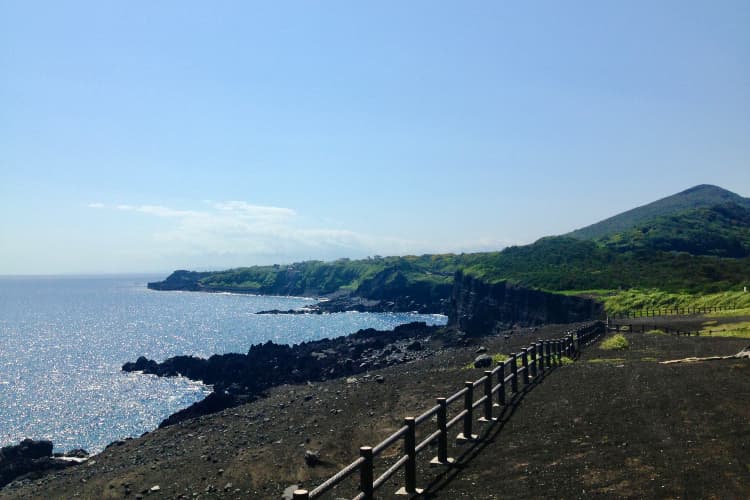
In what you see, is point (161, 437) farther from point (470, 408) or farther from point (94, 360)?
point (94, 360)

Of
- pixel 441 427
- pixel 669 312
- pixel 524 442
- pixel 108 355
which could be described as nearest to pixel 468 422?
pixel 524 442

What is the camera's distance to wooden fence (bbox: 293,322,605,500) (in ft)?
30.1

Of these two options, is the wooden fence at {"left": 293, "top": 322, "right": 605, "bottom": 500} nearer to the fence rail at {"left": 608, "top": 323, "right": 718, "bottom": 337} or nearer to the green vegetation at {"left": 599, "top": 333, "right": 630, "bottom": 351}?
the green vegetation at {"left": 599, "top": 333, "right": 630, "bottom": 351}

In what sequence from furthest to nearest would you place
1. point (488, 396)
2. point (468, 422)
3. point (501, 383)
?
point (501, 383) → point (488, 396) → point (468, 422)

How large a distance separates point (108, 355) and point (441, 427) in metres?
89.9

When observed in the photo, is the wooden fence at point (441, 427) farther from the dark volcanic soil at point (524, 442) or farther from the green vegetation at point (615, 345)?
the green vegetation at point (615, 345)

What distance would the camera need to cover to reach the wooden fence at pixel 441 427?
9164 mm

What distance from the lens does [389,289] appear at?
19162 cm

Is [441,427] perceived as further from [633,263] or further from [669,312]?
[633,263]

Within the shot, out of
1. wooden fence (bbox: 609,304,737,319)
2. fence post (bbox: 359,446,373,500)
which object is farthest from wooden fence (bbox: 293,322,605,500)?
wooden fence (bbox: 609,304,737,319)

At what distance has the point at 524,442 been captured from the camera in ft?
45.3

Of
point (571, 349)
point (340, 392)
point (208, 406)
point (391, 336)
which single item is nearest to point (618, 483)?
point (571, 349)

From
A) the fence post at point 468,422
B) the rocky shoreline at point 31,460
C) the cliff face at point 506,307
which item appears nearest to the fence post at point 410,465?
the fence post at point 468,422

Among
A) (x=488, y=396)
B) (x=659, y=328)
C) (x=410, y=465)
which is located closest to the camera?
(x=410, y=465)
